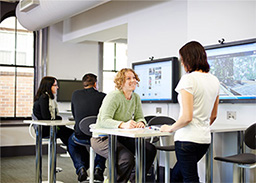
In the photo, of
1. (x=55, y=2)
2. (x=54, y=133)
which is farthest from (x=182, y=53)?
(x=55, y=2)

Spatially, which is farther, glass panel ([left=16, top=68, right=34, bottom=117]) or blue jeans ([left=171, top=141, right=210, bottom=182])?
glass panel ([left=16, top=68, right=34, bottom=117])

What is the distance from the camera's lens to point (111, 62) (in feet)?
31.1

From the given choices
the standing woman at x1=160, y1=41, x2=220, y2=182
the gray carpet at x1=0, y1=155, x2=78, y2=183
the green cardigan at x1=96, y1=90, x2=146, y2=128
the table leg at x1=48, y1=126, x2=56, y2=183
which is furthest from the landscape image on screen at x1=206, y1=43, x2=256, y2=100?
the gray carpet at x1=0, y1=155, x2=78, y2=183

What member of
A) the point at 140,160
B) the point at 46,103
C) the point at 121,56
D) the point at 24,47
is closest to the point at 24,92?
the point at 24,47

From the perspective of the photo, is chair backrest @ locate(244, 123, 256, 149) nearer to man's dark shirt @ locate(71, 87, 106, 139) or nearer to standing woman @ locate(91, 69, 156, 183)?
standing woman @ locate(91, 69, 156, 183)

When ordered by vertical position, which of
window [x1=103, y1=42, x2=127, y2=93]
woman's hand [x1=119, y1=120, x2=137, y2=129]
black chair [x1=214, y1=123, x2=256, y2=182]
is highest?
window [x1=103, y1=42, x2=127, y2=93]

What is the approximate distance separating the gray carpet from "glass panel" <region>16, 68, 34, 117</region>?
119 centimetres

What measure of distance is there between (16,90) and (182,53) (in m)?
5.89

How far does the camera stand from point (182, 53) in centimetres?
254

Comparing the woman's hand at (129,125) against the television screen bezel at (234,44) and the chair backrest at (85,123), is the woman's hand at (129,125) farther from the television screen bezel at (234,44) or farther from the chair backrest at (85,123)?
the television screen bezel at (234,44)

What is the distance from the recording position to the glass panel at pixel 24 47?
25.7ft

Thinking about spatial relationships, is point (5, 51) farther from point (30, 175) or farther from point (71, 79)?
point (30, 175)

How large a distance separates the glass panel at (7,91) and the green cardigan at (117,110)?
4.97m

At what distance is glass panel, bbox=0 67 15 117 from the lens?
7591 millimetres
